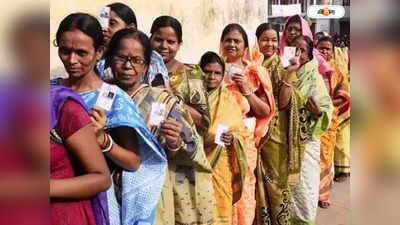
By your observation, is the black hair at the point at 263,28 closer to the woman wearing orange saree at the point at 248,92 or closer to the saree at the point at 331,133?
the woman wearing orange saree at the point at 248,92

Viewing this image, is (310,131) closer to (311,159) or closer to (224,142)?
(311,159)

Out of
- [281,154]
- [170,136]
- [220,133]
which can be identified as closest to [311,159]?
[281,154]

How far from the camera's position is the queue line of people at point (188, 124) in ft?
5.89

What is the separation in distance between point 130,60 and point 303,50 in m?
1.23

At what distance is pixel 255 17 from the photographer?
255 centimetres

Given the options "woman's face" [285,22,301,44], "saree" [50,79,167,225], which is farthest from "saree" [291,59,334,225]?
"saree" [50,79,167,225]

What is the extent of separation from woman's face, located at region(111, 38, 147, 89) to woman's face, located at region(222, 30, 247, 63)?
1.77 feet

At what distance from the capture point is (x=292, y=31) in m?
2.78

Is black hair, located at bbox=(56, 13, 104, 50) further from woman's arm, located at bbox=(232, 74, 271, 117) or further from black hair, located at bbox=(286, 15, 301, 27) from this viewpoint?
black hair, located at bbox=(286, 15, 301, 27)

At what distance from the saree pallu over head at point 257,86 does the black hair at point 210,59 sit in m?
0.12

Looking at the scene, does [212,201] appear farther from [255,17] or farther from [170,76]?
[255,17]
